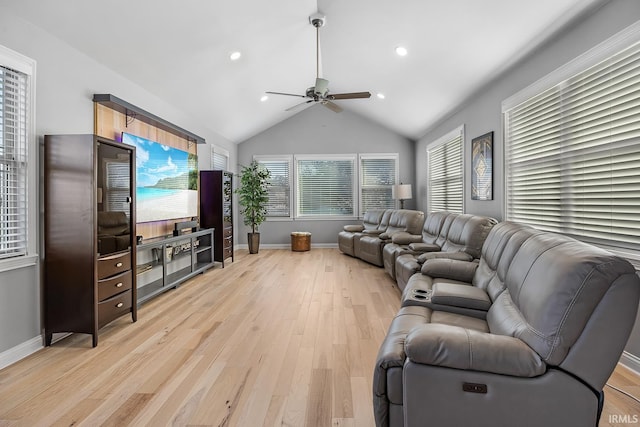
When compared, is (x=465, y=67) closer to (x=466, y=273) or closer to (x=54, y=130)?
(x=466, y=273)

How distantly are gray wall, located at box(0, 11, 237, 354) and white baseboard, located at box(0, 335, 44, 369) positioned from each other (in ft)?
0.08

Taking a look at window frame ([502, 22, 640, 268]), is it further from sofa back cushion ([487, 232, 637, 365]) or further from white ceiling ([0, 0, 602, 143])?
sofa back cushion ([487, 232, 637, 365])

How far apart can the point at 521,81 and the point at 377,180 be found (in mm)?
4806

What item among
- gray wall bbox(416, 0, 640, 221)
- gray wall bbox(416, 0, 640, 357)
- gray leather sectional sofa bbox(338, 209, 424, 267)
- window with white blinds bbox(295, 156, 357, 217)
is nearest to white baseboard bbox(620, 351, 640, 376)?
gray wall bbox(416, 0, 640, 357)

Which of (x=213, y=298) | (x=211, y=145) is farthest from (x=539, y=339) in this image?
(x=211, y=145)

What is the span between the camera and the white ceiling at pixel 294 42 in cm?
302

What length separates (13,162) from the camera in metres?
2.59

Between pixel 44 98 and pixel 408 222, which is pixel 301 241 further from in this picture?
pixel 44 98

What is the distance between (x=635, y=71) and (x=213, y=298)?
4.30 m

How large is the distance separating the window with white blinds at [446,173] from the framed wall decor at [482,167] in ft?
1.53

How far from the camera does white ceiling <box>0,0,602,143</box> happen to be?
3018 millimetres

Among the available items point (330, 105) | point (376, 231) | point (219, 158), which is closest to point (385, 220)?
point (376, 231)

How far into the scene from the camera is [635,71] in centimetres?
231

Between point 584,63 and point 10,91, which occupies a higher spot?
point 584,63
